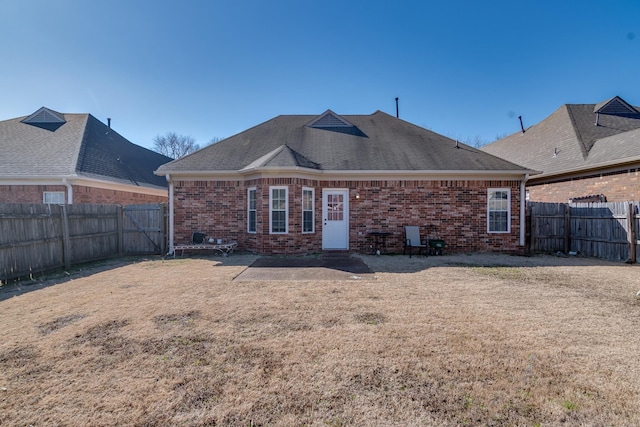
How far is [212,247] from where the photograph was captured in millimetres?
10297

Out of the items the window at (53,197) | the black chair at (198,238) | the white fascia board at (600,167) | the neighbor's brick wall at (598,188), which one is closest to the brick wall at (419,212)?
the black chair at (198,238)

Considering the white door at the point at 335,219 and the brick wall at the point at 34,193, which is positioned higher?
the brick wall at the point at 34,193

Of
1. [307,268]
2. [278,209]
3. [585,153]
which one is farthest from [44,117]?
[585,153]

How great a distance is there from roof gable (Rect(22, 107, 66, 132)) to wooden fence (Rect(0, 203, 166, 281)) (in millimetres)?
8760

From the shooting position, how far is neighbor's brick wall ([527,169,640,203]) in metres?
11.0

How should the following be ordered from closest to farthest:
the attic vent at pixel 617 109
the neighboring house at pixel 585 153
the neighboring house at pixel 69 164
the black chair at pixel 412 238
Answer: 1. the black chair at pixel 412 238
2. the neighboring house at pixel 585 153
3. the neighboring house at pixel 69 164
4. the attic vent at pixel 617 109

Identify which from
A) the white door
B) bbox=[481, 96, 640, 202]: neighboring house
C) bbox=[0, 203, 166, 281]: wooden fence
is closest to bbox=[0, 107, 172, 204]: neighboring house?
bbox=[0, 203, 166, 281]: wooden fence

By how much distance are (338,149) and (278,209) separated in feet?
12.0

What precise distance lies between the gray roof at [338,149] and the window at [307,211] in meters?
0.95

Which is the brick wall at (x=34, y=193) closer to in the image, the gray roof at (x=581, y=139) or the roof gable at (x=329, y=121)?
the roof gable at (x=329, y=121)

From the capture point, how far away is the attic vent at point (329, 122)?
14.0 m

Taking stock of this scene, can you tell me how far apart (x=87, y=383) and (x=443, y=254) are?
10137 millimetres

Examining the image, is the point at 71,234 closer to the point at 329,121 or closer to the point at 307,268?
the point at 307,268

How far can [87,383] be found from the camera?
9.28ft
